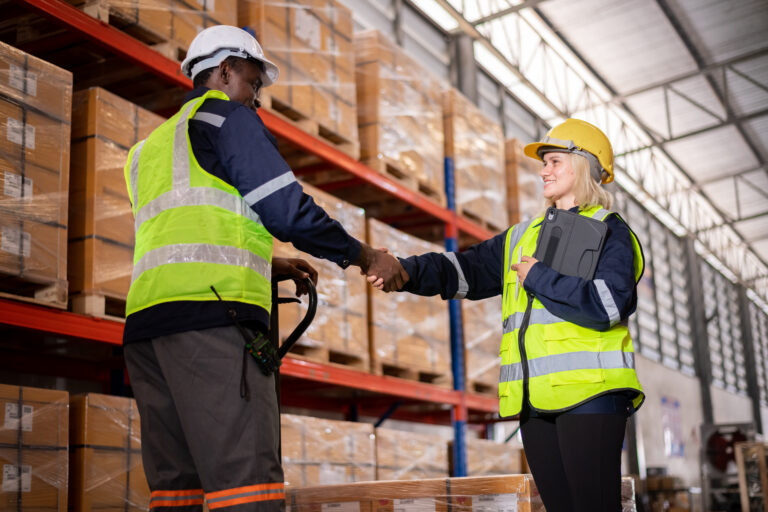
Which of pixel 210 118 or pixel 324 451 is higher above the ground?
pixel 210 118

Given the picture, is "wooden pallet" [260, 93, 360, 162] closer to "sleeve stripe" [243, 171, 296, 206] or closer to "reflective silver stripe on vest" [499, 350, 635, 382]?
"sleeve stripe" [243, 171, 296, 206]

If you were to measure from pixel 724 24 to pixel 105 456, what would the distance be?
13.3m

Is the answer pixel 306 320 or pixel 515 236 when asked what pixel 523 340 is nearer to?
pixel 515 236

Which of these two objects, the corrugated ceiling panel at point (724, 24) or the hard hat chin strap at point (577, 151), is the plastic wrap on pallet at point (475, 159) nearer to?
the hard hat chin strap at point (577, 151)

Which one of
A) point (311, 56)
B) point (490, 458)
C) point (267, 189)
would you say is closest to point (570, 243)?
point (267, 189)

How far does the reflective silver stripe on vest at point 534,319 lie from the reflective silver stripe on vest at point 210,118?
3.93 ft

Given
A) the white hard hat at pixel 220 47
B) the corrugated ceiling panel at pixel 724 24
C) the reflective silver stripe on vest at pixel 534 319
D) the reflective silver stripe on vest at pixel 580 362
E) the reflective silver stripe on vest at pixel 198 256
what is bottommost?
the reflective silver stripe on vest at pixel 580 362

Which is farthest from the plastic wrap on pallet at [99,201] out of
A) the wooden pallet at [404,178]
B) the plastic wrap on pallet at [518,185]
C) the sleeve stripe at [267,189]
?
the plastic wrap on pallet at [518,185]

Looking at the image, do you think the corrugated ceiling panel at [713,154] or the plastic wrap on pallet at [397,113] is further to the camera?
the corrugated ceiling panel at [713,154]

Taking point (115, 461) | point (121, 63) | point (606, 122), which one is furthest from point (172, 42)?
point (606, 122)

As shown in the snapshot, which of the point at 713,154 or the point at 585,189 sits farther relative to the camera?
the point at 713,154

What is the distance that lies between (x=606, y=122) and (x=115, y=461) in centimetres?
1472

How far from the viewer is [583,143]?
308cm

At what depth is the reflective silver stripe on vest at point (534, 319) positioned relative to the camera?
9.11 feet
